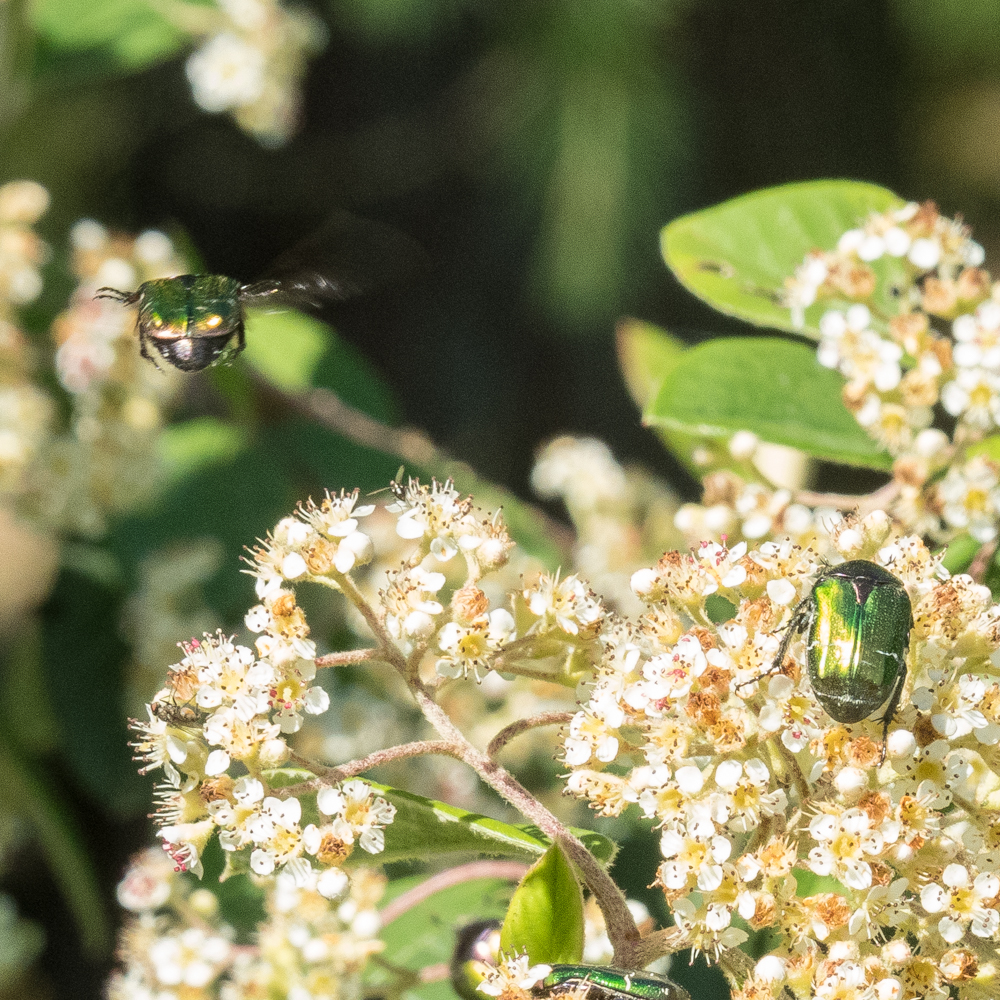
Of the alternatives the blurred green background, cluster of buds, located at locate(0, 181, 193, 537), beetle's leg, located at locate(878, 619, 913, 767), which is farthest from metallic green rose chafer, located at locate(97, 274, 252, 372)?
the blurred green background

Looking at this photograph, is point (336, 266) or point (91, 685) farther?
point (91, 685)

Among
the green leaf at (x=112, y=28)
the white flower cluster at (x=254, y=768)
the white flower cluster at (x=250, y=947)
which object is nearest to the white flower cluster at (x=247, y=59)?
the green leaf at (x=112, y=28)

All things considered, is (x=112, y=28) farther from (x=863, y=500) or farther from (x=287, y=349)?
(x=863, y=500)

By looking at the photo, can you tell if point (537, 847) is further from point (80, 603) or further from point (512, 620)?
point (80, 603)

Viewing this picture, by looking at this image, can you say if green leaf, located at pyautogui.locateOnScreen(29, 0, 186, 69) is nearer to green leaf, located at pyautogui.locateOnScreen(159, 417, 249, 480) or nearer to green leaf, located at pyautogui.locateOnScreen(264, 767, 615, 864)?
green leaf, located at pyautogui.locateOnScreen(159, 417, 249, 480)

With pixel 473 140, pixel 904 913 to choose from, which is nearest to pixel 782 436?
pixel 904 913

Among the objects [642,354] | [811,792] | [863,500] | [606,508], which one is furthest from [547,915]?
[606,508]

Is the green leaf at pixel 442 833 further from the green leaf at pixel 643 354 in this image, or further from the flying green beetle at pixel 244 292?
the green leaf at pixel 643 354
